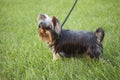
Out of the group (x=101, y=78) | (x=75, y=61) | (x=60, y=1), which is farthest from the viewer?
(x=60, y=1)

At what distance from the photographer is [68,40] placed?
A: 4.16m

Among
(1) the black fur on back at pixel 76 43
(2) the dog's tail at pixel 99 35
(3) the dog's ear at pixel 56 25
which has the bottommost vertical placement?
(1) the black fur on back at pixel 76 43

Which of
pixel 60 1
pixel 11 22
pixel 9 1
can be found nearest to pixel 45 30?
pixel 11 22

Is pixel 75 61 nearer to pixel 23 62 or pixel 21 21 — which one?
pixel 23 62

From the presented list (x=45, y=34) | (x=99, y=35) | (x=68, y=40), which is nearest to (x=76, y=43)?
(x=68, y=40)

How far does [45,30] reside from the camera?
13.4ft

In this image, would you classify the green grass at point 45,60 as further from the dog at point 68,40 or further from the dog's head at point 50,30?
the dog's head at point 50,30

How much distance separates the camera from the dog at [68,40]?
405 centimetres

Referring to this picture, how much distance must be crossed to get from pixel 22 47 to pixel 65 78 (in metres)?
2.03

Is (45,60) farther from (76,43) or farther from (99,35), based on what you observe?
(99,35)

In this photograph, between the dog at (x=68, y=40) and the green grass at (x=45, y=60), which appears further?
the dog at (x=68, y=40)

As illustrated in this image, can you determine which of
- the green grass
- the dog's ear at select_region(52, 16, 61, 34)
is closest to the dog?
the dog's ear at select_region(52, 16, 61, 34)

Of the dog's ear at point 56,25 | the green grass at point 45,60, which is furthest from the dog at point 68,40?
the green grass at point 45,60

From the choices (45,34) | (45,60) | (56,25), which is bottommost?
(45,60)
